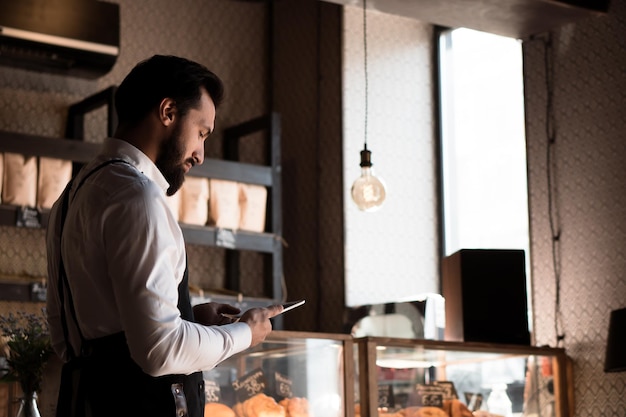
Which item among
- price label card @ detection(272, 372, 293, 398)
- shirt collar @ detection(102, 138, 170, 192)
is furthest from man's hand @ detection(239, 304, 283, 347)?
price label card @ detection(272, 372, 293, 398)

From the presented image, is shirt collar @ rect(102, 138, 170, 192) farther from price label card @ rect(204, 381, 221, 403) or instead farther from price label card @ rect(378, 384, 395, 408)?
price label card @ rect(378, 384, 395, 408)

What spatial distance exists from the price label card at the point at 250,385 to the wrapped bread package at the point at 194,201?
193cm

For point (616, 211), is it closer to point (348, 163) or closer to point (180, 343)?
point (348, 163)

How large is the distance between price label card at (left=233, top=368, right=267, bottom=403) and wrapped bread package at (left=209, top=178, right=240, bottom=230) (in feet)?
6.59

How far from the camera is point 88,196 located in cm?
162

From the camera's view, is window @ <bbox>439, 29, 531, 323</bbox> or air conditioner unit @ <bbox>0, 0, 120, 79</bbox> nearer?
air conditioner unit @ <bbox>0, 0, 120, 79</bbox>

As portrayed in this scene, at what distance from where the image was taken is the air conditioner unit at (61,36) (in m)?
4.84

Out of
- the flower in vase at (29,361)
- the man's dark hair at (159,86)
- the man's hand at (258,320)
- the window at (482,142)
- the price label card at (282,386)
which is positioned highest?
the window at (482,142)

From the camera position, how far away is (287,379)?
3.48m

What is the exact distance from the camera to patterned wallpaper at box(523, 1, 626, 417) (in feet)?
14.2

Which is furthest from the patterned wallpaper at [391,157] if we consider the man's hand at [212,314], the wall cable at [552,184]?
the man's hand at [212,314]

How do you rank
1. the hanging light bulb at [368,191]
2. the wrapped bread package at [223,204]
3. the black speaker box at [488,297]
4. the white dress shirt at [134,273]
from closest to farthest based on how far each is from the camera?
the white dress shirt at [134,273] → the black speaker box at [488,297] → the hanging light bulb at [368,191] → the wrapped bread package at [223,204]

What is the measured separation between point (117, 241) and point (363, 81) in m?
4.34

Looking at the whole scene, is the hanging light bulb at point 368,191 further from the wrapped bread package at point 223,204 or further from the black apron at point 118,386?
the black apron at point 118,386
